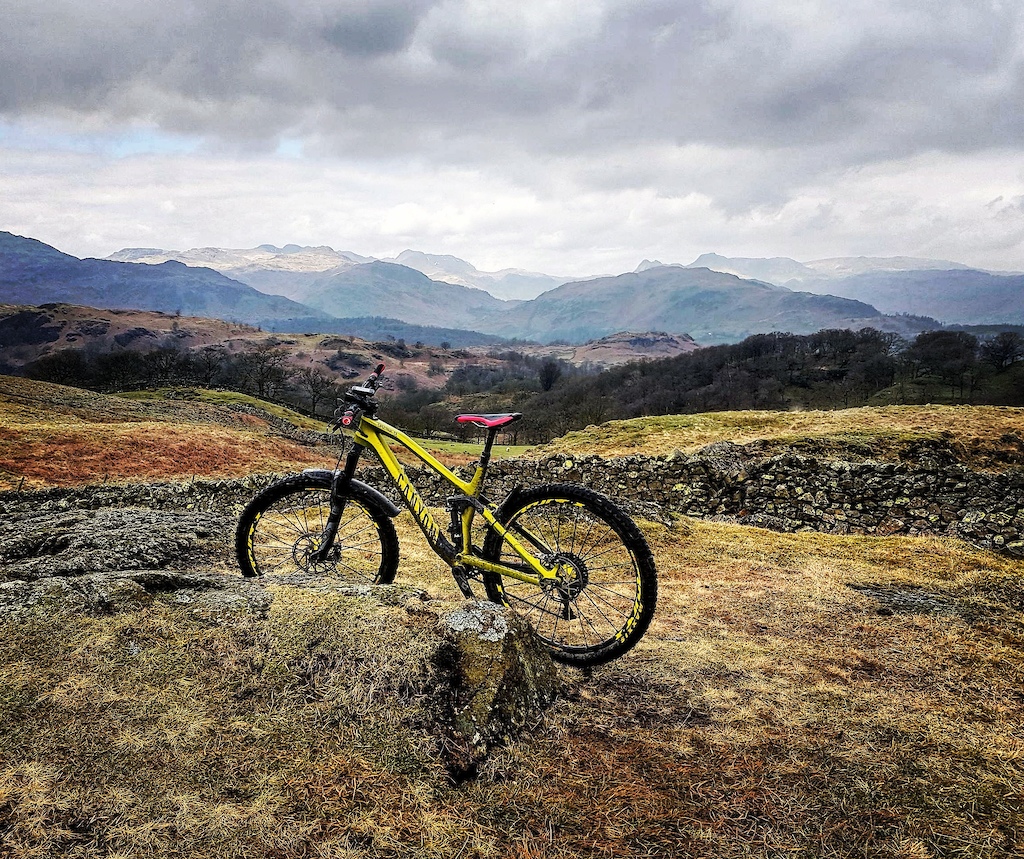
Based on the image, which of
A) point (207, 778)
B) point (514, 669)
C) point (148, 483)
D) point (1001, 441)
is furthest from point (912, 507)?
point (148, 483)

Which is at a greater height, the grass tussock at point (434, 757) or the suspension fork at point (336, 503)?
the suspension fork at point (336, 503)

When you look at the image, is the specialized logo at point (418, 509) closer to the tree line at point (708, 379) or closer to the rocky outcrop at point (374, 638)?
the rocky outcrop at point (374, 638)

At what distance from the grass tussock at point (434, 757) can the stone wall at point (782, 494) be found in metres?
6.76

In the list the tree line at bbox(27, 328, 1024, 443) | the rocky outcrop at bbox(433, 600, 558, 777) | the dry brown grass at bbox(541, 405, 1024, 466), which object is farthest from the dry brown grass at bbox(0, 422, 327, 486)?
the tree line at bbox(27, 328, 1024, 443)

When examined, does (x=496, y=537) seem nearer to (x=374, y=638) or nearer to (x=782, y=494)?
(x=374, y=638)

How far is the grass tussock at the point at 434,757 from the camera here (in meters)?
2.64

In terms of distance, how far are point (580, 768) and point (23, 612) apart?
12.1 ft

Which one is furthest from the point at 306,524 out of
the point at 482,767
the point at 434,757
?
the point at 482,767

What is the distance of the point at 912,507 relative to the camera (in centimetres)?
1241

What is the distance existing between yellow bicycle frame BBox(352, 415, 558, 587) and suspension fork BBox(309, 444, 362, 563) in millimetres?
201

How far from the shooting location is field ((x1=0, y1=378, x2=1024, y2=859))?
264 centimetres

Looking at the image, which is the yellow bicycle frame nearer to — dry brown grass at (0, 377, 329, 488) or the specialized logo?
the specialized logo

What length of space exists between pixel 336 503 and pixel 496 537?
163cm

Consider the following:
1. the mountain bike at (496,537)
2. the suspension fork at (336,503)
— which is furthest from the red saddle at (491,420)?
the suspension fork at (336,503)
